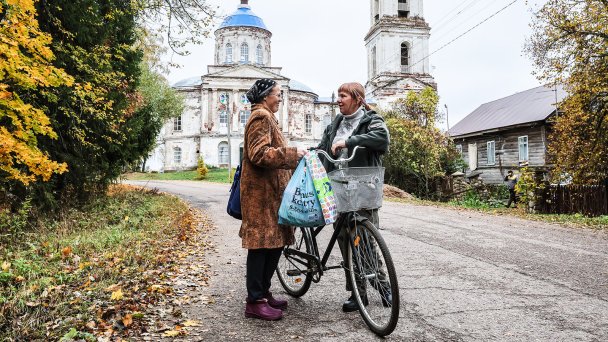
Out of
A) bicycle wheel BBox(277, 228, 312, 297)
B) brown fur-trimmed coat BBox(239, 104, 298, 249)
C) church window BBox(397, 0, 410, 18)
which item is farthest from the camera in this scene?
church window BBox(397, 0, 410, 18)

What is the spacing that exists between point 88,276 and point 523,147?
27982mm

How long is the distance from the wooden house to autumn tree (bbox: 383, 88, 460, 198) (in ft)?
10.2

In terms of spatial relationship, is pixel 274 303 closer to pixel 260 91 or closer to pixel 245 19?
pixel 260 91

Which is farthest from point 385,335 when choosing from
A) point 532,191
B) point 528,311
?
point 532,191

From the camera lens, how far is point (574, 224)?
12.0 meters

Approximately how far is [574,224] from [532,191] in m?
5.36

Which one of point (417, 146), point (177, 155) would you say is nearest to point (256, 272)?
point (417, 146)

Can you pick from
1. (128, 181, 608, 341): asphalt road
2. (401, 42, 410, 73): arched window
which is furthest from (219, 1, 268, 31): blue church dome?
(128, 181, 608, 341): asphalt road

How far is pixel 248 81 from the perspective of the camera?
167ft

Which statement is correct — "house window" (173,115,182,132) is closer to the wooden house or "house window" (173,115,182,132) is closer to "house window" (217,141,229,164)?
"house window" (217,141,229,164)

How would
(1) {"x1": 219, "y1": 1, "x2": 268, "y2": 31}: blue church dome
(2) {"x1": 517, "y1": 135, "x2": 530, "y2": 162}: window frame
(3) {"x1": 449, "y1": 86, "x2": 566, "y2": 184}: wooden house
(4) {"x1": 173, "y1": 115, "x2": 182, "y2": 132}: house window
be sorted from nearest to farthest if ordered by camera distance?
(3) {"x1": 449, "y1": 86, "x2": 566, "y2": 184}: wooden house
(2) {"x1": 517, "y1": 135, "x2": 530, "y2": 162}: window frame
(1) {"x1": 219, "y1": 1, "x2": 268, "y2": 31}: blue church dome
(4) {"x1": 173, "y1": 115, "x2": 182, "y2": 132}: house window

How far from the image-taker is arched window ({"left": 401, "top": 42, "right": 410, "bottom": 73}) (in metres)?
48.0

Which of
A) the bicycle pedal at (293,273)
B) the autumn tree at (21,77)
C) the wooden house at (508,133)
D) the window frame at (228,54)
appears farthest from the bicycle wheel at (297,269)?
the window frame at (228,54)

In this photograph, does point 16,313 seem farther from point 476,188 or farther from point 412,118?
point 412,118
